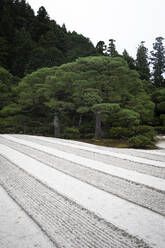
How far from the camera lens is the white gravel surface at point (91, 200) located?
5.67ft

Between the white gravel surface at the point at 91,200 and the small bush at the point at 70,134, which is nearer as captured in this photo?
the white gravel surface at the point at 91,200

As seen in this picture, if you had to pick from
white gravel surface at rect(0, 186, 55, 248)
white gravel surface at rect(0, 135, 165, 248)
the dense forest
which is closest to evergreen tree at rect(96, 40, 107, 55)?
the dense forest

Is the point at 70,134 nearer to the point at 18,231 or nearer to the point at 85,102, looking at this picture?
the point at 85,102

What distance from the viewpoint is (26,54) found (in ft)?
68.9

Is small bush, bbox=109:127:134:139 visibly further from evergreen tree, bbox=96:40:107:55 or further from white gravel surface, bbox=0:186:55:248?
evergreen tree, bbox=96:40:107:55

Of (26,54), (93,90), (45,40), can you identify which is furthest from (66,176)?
(45,40)

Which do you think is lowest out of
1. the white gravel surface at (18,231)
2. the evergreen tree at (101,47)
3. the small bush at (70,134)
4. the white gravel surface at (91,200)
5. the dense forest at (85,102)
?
the white gravel surface at (18,231)

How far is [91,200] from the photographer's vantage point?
249cm

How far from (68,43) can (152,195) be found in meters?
24.3

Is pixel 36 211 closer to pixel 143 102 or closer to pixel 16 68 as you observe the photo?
pixel 143 102

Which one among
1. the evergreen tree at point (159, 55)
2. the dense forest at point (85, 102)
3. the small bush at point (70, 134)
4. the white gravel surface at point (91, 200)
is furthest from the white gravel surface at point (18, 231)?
the evergreen tree at point (159, 55)

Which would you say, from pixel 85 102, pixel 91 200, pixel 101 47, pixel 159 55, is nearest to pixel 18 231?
pixel 91 200

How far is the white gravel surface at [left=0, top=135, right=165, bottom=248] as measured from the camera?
173cm

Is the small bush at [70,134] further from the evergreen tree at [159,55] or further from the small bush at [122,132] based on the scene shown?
the evergreen tree at [159,55]
